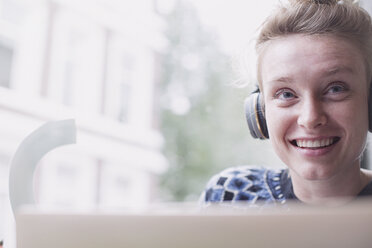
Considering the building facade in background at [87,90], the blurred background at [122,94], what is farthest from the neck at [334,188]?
the building facade in background at [87,90]

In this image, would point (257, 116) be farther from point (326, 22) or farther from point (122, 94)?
point (122, 94)

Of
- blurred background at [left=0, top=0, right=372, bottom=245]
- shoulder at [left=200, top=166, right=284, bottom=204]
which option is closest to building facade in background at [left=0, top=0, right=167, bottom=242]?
blurred background at [left=0, top=0, right=372, bottom=245]

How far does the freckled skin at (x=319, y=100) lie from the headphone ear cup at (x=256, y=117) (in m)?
0.05

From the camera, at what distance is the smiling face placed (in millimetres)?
714

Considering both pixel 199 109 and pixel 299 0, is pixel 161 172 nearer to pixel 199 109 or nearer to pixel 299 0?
pixel 199 109

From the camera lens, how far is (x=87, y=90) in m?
4.97

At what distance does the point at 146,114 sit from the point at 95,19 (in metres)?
1.43

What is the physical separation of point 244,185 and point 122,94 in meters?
4.57

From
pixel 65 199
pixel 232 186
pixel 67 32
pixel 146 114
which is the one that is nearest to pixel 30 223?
pixel 232 186

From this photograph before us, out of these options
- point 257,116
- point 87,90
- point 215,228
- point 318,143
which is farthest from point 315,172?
point 87,90

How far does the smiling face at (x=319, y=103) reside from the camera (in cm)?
71

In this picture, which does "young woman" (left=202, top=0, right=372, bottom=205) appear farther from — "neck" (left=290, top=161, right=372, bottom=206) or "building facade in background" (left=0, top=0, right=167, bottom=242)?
"building facade in background" (left=0, top=0, right=167, bottom=242)

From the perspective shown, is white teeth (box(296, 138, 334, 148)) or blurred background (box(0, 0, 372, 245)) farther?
blurred background (box(0, 0, 372, 245))

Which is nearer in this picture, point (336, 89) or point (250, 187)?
point (336, 89)
